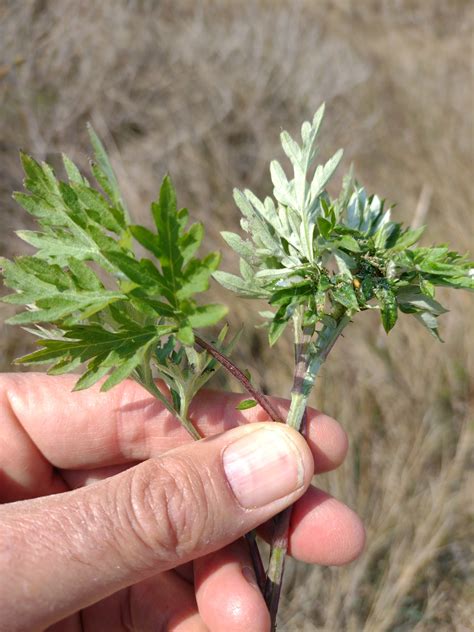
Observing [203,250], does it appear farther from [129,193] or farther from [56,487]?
[56,487]

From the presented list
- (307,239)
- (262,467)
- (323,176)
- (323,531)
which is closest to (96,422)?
(262,467)

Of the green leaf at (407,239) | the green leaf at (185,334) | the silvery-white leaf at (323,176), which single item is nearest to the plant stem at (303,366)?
the green leaf at (407,239)

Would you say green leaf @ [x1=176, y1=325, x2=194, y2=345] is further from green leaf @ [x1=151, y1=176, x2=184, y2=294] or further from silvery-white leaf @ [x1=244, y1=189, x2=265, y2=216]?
silvery-white leaf @ [x1=244, y1=189, x2=265, y2=216]

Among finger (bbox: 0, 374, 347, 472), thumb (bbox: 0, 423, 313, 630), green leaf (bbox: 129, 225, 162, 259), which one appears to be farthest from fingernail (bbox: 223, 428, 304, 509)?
green leaf (bbox: 129, 225, 162, 259)

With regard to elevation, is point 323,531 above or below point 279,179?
below

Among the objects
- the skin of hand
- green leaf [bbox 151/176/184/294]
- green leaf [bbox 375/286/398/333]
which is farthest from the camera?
the skin of hand

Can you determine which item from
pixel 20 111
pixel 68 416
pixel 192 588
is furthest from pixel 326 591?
pixel 20 111

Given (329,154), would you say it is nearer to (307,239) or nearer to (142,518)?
(307,239)
